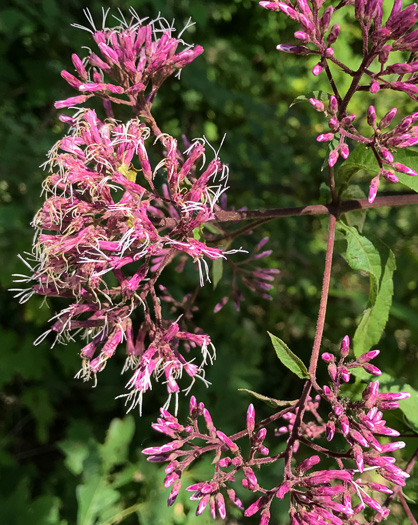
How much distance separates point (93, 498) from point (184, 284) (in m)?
1.23

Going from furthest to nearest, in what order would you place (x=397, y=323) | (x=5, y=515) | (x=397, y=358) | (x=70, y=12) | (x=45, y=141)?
(x=397, y=323) → (x=397, y=358) → (x=70, y=12) → (x=45, y=141) → (x=5, y=515)

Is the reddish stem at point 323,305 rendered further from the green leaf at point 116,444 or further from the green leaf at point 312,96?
the green leaf at point 116,444

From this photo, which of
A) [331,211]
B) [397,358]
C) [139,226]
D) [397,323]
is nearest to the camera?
[139,226]

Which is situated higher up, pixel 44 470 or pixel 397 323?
pixel 397 323

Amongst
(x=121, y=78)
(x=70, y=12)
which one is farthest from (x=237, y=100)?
(x=121, y=78)

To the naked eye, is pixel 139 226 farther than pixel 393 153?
No

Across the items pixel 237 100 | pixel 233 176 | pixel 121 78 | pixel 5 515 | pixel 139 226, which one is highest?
pixel 121 78

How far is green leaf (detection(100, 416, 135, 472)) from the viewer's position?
7.70ft

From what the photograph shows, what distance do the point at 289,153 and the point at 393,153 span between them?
192 centimetres

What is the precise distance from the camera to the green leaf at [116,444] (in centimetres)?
235

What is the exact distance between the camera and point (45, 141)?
7.47ft

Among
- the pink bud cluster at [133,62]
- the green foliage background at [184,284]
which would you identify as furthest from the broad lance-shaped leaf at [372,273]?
the green foliage background at [184,284]

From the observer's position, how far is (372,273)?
1.38 metres

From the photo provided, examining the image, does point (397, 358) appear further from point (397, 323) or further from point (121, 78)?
point (121, 78)
